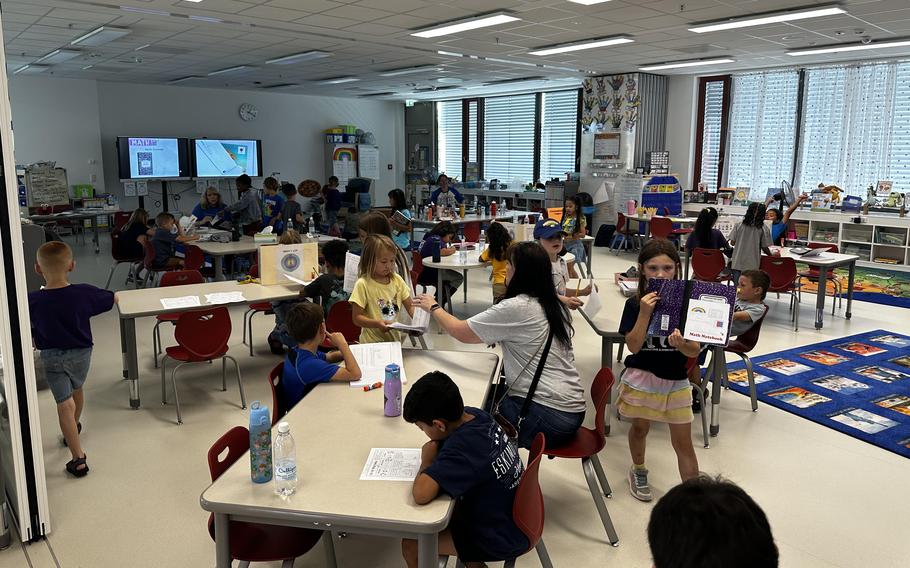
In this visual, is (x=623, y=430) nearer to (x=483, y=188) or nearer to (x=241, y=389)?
(x=241, y=389)

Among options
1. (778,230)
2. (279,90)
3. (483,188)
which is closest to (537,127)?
(483,188)

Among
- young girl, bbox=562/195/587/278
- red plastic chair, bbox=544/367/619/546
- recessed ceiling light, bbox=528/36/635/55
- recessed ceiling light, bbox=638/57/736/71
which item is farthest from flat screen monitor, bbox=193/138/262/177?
red plastic chair, bbox=544/367/619/546

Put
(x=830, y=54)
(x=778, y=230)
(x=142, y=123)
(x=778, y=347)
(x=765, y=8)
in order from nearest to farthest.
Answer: (x=778, y=347)
(x=765, y=8)
(x=778, y=230)
(x=830, y=54)
(x=142, y=123)

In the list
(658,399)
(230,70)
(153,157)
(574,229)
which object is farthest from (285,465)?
(153,157)

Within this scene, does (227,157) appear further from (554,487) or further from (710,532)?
(710,532)

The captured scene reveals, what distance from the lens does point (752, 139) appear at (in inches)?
482

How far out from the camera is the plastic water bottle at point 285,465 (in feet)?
6.92

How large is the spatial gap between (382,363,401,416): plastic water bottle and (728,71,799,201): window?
1121 cm

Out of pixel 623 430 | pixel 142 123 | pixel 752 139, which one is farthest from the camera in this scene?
pixel 142 123

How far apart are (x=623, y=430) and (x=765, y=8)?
5.00m

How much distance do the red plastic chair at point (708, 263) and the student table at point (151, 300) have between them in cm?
438

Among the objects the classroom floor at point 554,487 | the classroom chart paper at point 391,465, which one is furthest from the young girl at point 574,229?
the classroom chart paper at point 391,465

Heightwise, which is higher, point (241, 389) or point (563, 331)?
point (563, 331)

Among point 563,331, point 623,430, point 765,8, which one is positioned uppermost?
point 765,8
